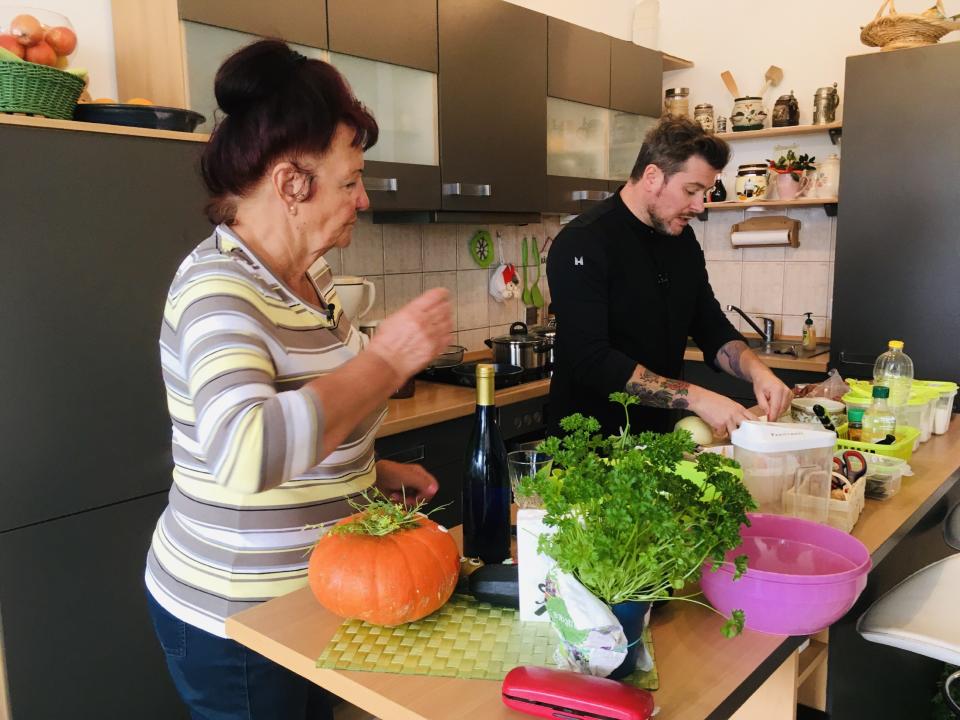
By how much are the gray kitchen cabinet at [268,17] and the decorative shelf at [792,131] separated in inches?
82.4

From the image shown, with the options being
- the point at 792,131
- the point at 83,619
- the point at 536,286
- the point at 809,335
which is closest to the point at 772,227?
the point at 792,131

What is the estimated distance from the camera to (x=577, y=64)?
3242 mm

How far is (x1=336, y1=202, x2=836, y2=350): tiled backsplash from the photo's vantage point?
10.0 feet

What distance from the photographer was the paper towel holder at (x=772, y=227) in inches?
143

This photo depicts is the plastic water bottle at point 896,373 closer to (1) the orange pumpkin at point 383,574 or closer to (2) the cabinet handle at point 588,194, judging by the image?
(1) the orange pumpkin at point 383,574

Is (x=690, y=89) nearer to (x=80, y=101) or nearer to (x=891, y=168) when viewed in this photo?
(x=891, y=168)

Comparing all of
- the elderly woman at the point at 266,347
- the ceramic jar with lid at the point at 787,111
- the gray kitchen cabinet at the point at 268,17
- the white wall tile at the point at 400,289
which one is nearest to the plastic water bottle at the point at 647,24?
the ceramic jar with lid at the point at 787,111

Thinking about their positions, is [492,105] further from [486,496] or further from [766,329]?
[486,496]

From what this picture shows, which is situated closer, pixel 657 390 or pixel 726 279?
pixel 657 390

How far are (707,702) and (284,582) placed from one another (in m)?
0.58

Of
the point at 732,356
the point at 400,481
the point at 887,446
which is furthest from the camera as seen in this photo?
the point at 732,356

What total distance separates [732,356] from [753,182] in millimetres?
1632

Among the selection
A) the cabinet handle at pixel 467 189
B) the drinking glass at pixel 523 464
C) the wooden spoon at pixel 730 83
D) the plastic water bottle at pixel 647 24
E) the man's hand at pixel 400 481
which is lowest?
the man's hand at pixel 400 481

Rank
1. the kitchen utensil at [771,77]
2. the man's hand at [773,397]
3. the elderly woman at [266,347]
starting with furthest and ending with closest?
the kitchen utensil at [771,77] → the man's hand at [773,397] → the elderly woman at [266,347]
